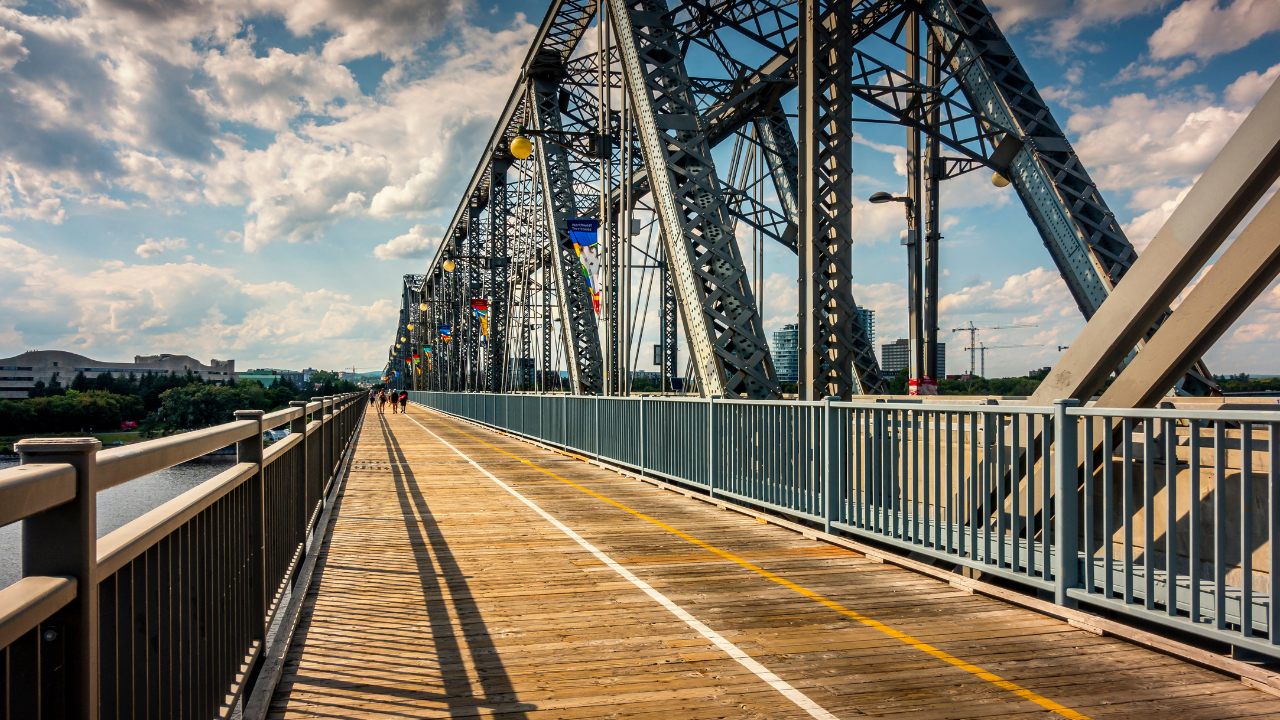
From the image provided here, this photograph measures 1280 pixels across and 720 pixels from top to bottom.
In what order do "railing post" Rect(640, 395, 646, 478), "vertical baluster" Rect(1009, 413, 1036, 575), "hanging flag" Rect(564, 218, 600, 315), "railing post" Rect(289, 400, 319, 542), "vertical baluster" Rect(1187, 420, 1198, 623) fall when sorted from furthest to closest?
"hanging flag" Rect(564, 218, 600, 315)
"railing post" Rect(640, 395, 646, 478)
"railing post" Rect(289, 400, 319, 542)
"vertical baluster" Rect(1009, 413, 1036, 575)
"vertical baluster" Rect(1187, 420, 1198, 623)

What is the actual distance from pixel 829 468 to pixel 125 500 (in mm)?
6261

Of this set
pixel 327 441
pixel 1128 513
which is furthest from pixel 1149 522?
pixel 327 441

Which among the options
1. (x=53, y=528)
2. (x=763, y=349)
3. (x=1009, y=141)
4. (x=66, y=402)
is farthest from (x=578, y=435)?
(x=53, y=528)

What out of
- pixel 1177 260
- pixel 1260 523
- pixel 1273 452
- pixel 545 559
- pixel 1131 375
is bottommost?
pixel 545 559

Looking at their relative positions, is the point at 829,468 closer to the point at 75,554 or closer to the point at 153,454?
the point at 153,454

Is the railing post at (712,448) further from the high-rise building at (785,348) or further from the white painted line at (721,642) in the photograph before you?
the high-rise building at (785,348)

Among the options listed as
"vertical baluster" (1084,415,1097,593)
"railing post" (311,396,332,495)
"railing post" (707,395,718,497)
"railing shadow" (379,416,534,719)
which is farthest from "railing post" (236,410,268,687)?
"railing post" (707,395,718,497)

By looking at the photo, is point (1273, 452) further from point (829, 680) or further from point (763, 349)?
point (763, 349)

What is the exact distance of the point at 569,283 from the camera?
83.0ft

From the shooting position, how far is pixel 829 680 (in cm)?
409

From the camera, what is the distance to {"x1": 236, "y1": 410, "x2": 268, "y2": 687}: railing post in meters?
3.97

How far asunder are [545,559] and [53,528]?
18.4ft

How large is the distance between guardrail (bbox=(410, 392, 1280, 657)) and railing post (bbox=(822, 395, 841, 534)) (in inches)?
0.5

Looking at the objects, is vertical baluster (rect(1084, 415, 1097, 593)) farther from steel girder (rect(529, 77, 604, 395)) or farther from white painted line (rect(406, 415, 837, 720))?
steel girder (rect(529, 77, 604, 395))
